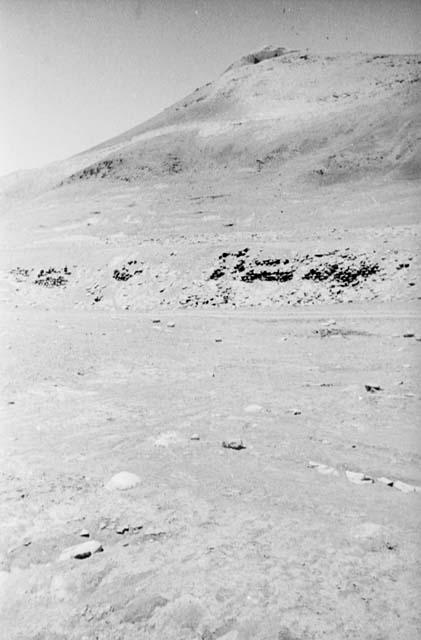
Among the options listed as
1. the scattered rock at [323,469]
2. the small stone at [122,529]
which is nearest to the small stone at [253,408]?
the scattered rock at [323,469]

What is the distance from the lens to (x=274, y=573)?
3.14m

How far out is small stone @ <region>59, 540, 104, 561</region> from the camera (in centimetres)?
333

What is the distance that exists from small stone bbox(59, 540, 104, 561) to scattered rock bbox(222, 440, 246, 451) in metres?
1.98

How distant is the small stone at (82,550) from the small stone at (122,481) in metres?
0.84

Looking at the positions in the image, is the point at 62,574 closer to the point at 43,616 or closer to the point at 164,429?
the point at 43,616

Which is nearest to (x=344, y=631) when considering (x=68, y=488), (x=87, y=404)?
(x=68, y=488)

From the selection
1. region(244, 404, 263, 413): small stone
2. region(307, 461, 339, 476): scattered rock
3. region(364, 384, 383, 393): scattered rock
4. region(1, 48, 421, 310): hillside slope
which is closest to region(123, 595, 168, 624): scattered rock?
region(307, 461, 339, 476): scattered rock

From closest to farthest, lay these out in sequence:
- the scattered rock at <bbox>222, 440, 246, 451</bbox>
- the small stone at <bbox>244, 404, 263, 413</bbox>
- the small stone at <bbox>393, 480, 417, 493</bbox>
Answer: the small stone at <bbox>393, 480, 417, 493</bbox> < the scattered rock at <bbox>222, 440, 246, 451</bbox> < the small stone at <bbox>244, 404, 263, 413</bbox>

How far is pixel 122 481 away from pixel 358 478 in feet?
6.84

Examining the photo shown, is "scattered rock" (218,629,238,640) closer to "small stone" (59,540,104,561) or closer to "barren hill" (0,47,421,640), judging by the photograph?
"barren hill" (0,47,421,640)

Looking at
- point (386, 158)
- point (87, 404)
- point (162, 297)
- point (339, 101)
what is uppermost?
point (339, 101)

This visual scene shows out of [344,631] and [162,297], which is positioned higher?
[344,631]

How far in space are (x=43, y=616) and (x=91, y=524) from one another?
91 centimetres

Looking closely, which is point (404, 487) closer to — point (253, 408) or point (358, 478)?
point (358, 478)
